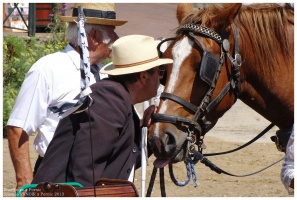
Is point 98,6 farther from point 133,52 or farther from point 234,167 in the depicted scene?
point 234,167

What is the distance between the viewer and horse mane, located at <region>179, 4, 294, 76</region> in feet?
15.2

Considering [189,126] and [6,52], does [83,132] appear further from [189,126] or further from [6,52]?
[6,52]

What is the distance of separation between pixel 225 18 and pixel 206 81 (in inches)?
16.0

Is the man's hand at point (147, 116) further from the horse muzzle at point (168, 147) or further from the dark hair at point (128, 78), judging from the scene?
the dark hair at point (128, 78)

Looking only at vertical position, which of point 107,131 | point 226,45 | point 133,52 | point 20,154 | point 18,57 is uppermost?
point 133,52

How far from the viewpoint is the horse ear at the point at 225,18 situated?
15.2ft

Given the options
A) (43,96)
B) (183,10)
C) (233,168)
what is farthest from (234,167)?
(43,96)

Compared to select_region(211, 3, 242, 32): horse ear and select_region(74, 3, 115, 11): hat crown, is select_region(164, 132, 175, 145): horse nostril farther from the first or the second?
select_region(74, 3, 115, 11): hat crown

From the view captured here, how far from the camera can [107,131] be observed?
3418mm

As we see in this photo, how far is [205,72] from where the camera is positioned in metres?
4.54

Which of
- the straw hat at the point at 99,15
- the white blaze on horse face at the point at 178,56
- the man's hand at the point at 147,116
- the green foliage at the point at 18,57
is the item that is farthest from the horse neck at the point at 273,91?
the green foliage at the point at 18,57

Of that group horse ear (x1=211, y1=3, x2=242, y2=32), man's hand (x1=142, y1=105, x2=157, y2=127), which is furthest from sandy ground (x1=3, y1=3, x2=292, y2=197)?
man's hand (x1=142, y1=105, x2=157, y2=127)

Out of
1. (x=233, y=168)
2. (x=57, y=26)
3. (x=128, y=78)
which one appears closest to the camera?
(x=128, y=78)

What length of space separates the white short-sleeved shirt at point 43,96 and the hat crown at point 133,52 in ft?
2.71
